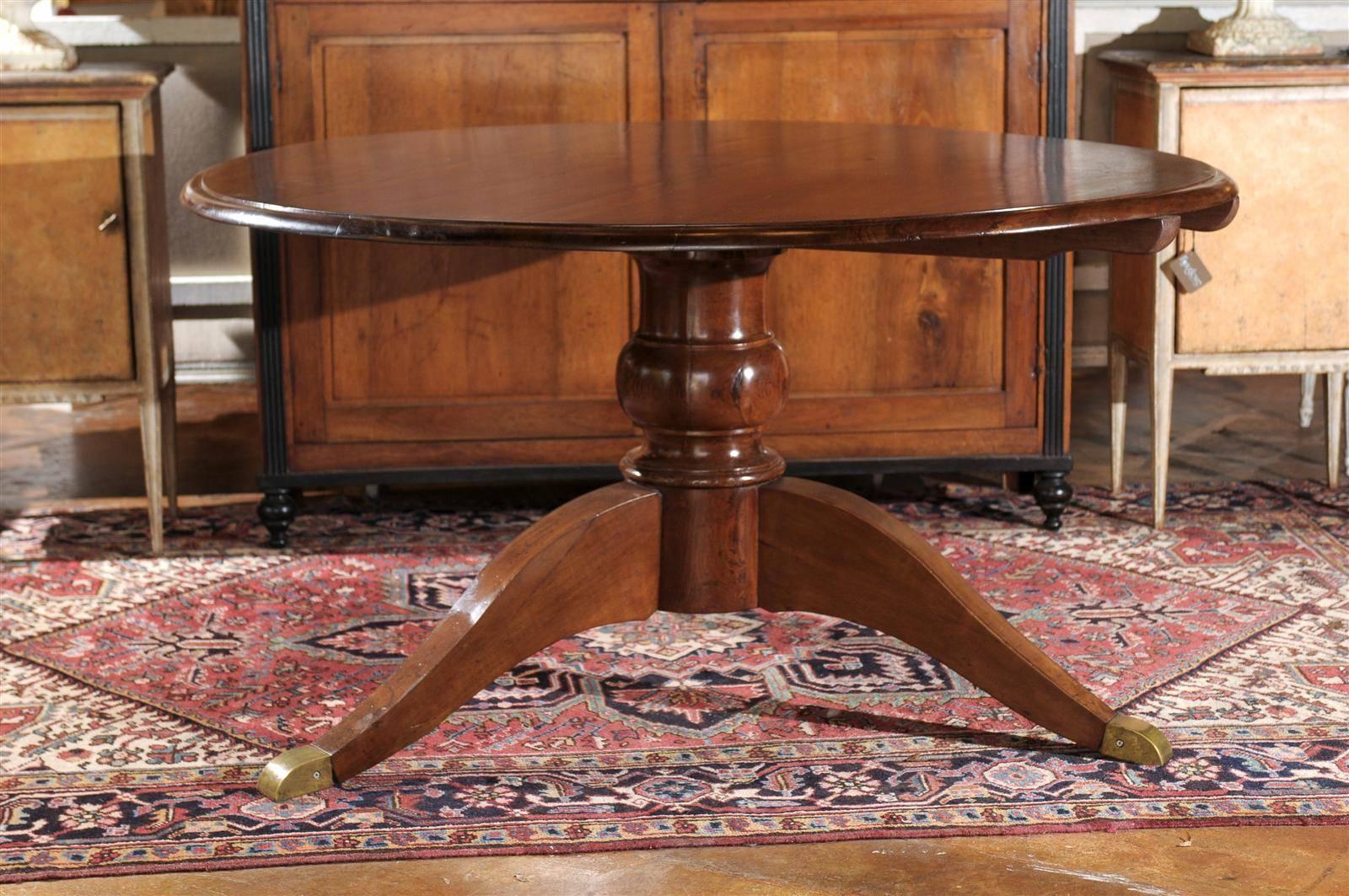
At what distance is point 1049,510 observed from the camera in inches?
119

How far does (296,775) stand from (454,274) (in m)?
1.22

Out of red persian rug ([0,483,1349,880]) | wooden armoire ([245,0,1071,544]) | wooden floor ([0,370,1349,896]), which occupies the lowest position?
wooden floor ([0,370,1349,896])

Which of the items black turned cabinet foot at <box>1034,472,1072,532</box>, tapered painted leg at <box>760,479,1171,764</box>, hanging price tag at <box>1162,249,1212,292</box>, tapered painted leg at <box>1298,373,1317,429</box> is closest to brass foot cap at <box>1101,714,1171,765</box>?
tapered painted leg at <box>760,479,1171,764</box>

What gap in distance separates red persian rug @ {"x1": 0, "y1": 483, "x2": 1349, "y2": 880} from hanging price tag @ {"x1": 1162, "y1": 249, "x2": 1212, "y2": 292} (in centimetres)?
44

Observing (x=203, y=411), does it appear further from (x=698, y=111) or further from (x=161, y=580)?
(x=698, y=111)

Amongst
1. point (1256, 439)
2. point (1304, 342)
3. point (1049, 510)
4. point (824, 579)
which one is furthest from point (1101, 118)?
point (824, 579)

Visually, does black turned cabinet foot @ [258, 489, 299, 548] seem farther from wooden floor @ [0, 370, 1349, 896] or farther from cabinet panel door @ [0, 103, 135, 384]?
wooden floor @ [0, 370, 1349, 896]

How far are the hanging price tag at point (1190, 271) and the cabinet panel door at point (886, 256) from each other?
247mm

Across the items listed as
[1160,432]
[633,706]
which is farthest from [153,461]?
[1160,432]

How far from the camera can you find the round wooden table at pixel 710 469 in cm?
183

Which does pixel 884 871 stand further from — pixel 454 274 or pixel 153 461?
pixel 153 461

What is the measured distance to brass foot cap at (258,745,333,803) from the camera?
1.90 m

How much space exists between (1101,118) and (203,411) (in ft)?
7.43

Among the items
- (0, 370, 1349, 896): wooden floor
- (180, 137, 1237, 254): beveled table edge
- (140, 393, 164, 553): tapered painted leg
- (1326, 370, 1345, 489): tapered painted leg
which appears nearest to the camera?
(180, 137, 1237, 254): beveled table edge
